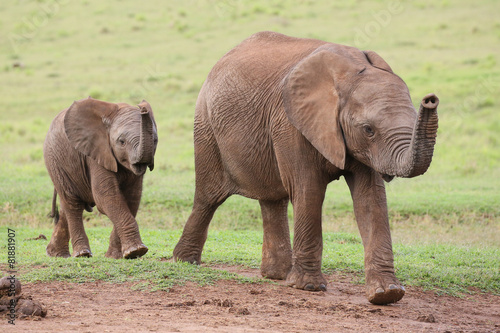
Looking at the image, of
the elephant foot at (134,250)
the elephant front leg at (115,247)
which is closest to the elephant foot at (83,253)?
the elephant front leg at (115,247)

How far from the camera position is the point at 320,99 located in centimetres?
715

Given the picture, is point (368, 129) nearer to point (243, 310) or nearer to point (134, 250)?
point (243, 310)

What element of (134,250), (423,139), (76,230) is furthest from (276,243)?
(423,139)

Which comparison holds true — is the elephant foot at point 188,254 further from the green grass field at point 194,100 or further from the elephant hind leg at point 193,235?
the green grass field at point 194,100

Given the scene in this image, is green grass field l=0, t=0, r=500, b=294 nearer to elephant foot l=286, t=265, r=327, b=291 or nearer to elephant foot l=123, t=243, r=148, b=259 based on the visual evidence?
elephant foot l=123, t=243, r=148, b=259

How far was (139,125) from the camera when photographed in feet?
28.9

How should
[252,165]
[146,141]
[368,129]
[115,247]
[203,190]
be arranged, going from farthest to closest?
[115,247] < [203,190] < [146,141] < [252,165] < [368,129]

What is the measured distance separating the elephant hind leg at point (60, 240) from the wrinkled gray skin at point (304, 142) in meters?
1.82

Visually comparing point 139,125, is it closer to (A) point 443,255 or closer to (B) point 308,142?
(B) point 308,142

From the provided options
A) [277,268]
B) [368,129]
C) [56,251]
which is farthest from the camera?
[56,251]

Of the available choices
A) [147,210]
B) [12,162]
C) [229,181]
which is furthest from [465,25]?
[229,181]

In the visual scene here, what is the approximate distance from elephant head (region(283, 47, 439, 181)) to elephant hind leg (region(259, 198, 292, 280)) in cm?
157

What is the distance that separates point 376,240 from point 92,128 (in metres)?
3.82

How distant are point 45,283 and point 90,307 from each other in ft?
3.38
